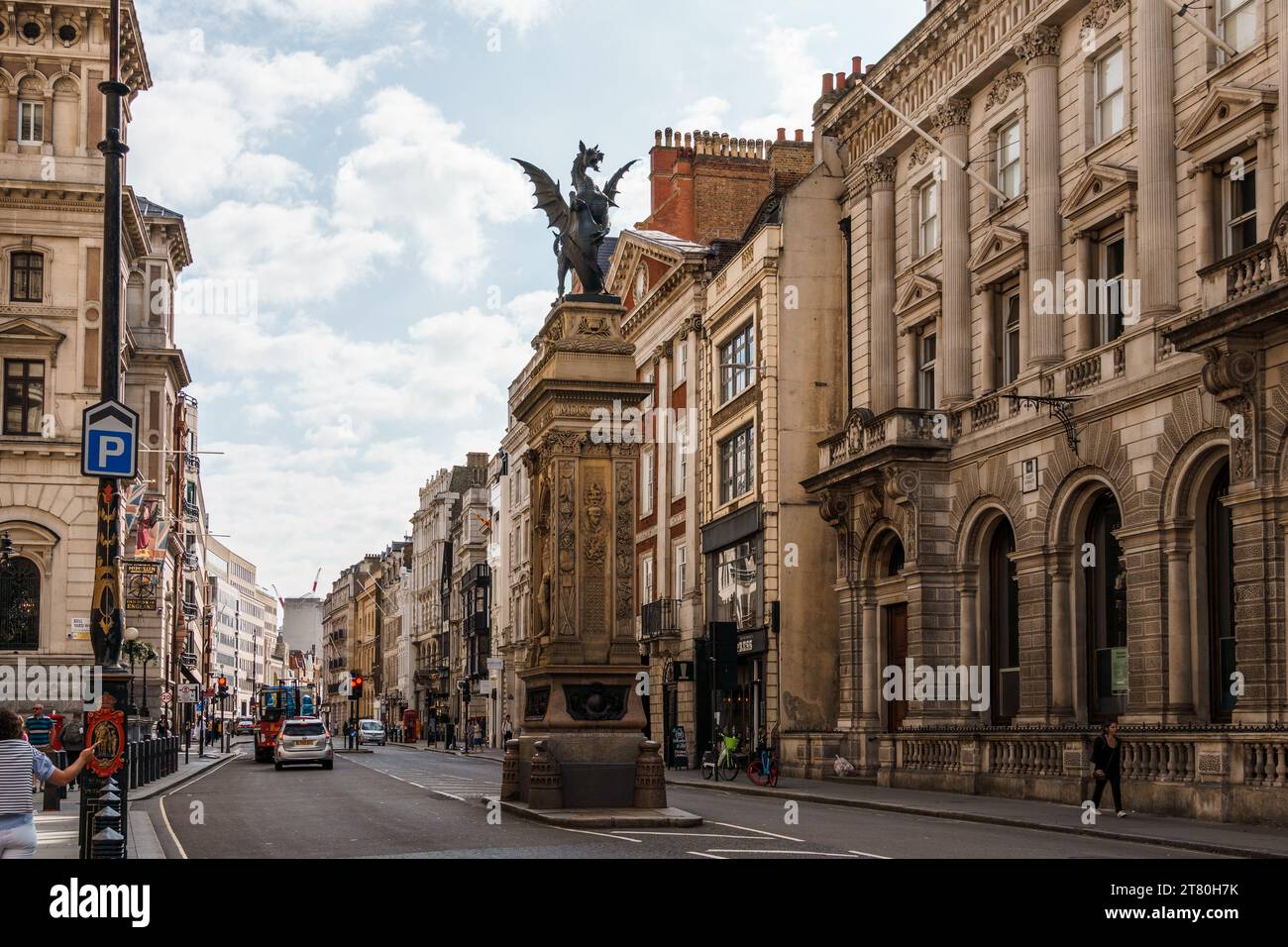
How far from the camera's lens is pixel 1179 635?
93.1 feet

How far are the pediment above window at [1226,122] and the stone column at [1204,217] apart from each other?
29cm

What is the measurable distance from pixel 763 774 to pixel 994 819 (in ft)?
49.5

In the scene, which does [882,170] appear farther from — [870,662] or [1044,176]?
[870,662]

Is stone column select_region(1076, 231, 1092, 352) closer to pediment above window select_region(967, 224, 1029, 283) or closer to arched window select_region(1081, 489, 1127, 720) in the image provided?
pediment above window select_region(967, 224, 1029, 283)

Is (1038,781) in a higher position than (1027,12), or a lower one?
lower

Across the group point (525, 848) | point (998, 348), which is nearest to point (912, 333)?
point (998, 348)

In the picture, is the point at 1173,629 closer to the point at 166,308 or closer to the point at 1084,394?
the point at 1084,394

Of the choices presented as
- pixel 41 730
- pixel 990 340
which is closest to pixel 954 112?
pixel 990 340

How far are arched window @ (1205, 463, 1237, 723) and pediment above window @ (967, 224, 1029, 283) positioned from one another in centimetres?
823

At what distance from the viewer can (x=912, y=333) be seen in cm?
4109

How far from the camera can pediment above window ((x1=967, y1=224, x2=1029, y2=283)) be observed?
3478 cm

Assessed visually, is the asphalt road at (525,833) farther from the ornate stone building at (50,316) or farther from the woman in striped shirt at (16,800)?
the ornate stone building at (50,316)
